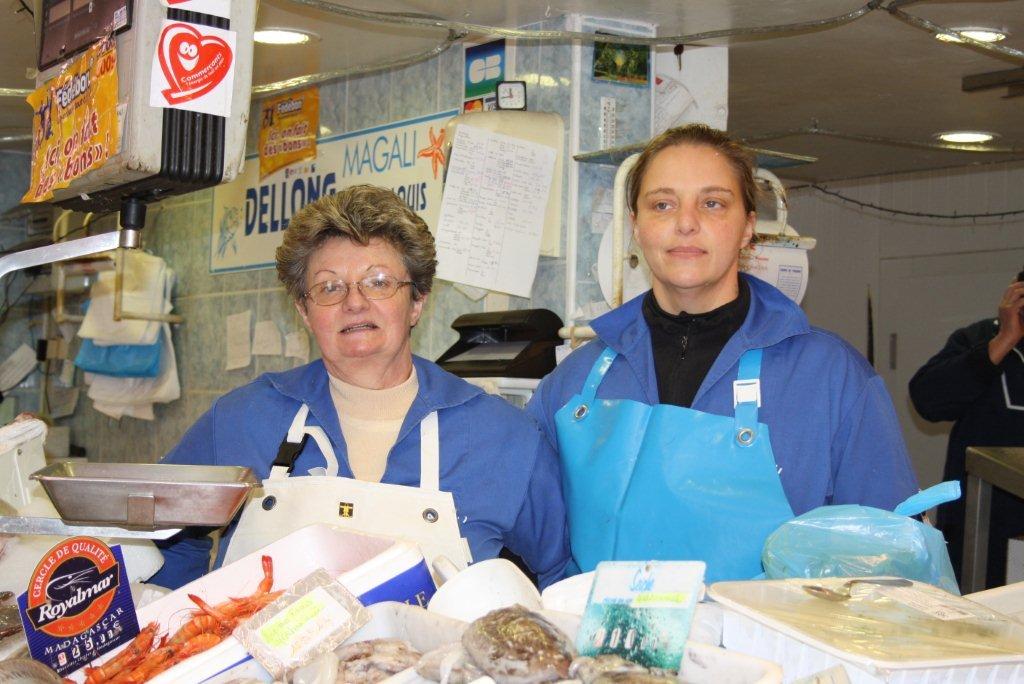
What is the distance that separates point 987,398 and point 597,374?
274 centimetres

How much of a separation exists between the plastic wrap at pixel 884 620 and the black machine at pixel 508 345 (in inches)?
90.5

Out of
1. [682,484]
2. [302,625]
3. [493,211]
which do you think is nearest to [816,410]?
[682,484]

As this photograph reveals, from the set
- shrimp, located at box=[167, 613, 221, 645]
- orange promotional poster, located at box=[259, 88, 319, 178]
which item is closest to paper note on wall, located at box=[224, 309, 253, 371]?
orange promotional poster, located at box=[259, 88, 319, 178]

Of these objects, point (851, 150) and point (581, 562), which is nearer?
point (581, 562)

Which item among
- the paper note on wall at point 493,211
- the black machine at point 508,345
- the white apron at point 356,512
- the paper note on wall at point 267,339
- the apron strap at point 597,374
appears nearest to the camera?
the white apron at point 356,512

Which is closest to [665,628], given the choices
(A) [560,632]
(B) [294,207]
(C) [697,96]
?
(A) [560,632]

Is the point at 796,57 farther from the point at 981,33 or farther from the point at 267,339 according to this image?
the point at 267,339

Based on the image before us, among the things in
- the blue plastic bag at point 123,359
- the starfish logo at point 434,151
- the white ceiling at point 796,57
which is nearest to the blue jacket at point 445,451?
the white ceiling at point 796,57

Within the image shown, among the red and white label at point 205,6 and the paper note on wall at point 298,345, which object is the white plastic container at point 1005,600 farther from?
the paper note on wall at point 298,345

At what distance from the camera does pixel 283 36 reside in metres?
4.50

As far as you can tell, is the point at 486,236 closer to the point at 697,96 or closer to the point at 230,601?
the point at 697,96

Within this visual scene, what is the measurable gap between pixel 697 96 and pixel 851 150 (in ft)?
10.5

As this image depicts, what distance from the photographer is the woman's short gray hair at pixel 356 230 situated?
7.59ft

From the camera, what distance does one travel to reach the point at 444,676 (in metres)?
1.30
